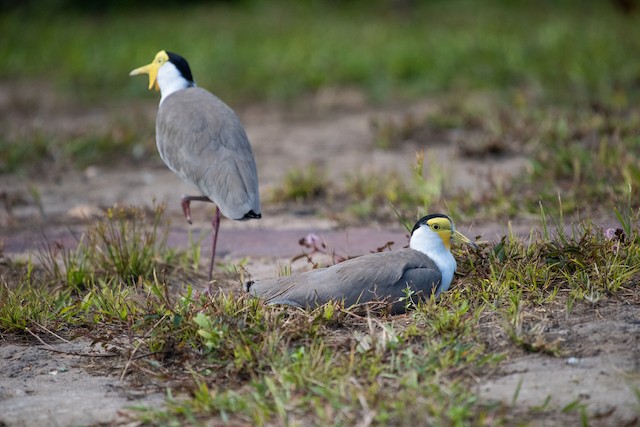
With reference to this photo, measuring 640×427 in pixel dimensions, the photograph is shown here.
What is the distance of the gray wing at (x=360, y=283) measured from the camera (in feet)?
12.0

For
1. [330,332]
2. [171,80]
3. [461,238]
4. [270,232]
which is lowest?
[330,332]

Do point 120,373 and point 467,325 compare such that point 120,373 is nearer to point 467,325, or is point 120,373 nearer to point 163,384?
point 163,384

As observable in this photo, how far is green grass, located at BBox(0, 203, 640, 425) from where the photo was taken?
2.94 meters

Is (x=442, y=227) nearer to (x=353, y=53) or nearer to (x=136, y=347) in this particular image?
(x=136, y=347)

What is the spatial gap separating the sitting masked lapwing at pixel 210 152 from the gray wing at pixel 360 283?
58 cm

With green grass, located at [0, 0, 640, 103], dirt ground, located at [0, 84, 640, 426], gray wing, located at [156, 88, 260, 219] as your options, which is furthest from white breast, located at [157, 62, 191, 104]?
green grass, located at [0, 0, 640, 103]

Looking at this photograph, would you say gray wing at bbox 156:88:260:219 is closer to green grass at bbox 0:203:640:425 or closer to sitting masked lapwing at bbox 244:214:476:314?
green grass at bbox 0:203:640:425

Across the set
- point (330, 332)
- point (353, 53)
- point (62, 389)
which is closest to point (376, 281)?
point (330, 332)

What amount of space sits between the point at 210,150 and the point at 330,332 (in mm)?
1432

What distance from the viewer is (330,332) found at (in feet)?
11.6

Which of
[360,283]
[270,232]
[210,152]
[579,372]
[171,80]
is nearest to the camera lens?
[579,372]

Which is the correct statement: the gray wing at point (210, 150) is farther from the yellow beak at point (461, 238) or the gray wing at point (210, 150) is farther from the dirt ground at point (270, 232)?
the yellow beak at point (461, 238)

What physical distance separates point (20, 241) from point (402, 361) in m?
2.85

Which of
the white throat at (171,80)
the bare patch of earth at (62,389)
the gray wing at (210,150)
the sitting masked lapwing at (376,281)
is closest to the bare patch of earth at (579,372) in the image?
the sitting masked lapwing at (376,281)
